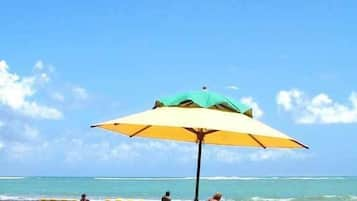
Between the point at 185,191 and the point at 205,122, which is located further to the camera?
the point at 185,191

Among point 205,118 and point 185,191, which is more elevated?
point 185,191

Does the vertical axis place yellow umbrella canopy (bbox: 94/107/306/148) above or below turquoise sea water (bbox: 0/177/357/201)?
below

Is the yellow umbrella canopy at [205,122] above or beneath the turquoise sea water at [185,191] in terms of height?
beneath

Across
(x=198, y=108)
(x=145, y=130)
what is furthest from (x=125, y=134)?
(x=198, y=108)

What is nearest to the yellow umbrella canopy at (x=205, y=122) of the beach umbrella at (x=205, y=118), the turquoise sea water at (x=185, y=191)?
the beach umbrella at (x=205, y=118)

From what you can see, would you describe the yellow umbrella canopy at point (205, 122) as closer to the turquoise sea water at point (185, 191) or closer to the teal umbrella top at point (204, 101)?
the teal umbrella top at point (204, 101)

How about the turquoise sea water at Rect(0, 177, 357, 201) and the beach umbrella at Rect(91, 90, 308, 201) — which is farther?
the turquoise sea water at Rect(0, 177, 357, 201)

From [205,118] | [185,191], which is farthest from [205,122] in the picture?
[185,191]

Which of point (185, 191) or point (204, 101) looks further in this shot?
point (185, 191)

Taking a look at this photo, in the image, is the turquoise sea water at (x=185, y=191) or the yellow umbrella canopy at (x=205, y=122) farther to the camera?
the turquoise sea water at (x=185, y=191)

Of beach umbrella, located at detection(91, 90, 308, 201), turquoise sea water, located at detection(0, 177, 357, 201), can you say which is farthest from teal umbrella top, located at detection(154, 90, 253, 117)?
turquoise sea water, located at detection(0, 177, 357, 201)

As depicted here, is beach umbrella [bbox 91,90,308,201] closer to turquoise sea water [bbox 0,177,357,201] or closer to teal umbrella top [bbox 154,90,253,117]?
teal umbrella top [bbox 154,90,253,117]

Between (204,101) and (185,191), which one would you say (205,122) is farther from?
(185,191)

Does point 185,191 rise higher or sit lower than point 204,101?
higher
